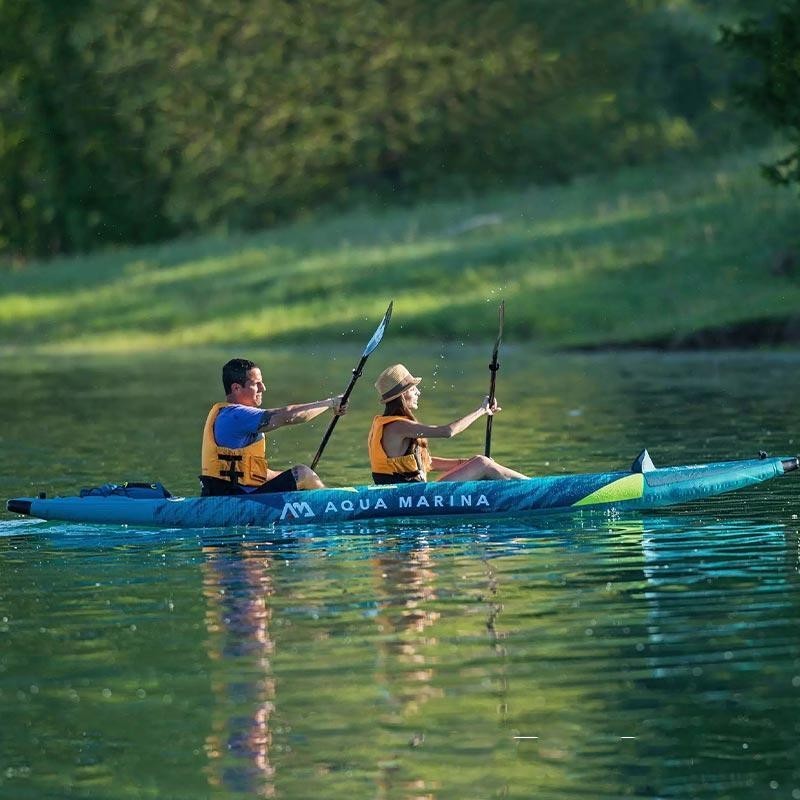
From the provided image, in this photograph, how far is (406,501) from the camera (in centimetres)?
1942

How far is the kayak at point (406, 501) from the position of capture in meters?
19.4


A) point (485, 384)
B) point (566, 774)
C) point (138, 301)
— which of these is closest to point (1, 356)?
point (138, 301)

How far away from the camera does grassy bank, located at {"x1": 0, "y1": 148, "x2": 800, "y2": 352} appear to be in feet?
160

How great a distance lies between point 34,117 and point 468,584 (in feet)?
207

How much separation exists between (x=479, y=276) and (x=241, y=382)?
34.6 metres

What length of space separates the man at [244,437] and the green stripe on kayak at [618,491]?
7.44 feet

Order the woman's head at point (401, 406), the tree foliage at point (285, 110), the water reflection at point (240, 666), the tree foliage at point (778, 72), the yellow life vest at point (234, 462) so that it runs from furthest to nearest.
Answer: the tree foliage at point (285, 110), the tree foliage at point (778, 72), the woman's head at point (401, 406), the yellow life vest at point (234, 462), the water reflection at point (240, 666)

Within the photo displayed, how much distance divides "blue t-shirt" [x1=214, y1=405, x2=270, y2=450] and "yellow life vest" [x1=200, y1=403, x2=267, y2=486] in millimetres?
72

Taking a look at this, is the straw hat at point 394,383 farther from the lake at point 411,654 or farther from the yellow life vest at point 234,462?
the lake at point 411,654

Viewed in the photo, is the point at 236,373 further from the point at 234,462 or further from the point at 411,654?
the point at 411,654

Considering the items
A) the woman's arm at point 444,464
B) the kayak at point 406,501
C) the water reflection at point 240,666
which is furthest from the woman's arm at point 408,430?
the water reflection at point 240,666

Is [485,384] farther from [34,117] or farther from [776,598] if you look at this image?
[34,117]

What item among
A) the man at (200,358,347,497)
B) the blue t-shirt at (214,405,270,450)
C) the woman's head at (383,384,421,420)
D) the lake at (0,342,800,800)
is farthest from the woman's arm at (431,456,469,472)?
the blue t-shirt at (214,405,270,450)

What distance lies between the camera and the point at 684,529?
18.6m
